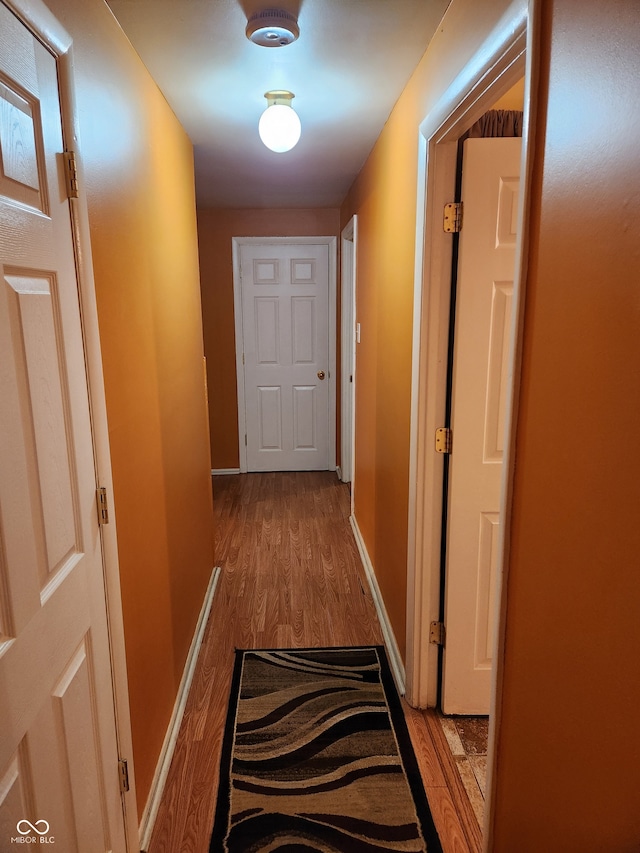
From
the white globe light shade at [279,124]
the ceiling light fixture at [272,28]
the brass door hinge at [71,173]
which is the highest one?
the ceiling light fixture at [272,28]

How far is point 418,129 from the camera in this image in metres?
1.90

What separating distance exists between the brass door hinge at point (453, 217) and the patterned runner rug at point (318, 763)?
5.88ft

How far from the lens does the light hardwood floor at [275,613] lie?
1.71 metres

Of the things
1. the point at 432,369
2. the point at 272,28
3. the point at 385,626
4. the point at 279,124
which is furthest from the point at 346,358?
the point at 272,28

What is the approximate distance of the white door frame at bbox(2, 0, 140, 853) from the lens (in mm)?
1068

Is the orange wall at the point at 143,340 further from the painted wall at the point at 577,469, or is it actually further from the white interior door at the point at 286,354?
the white interior door at the point at 286,354

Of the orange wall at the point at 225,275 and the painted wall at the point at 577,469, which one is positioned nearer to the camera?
the painted wall at the point at 577,469

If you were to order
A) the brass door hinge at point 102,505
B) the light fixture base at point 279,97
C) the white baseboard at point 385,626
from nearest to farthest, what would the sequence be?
the brass door hinge at point 102,505 < the light fixture base at point 279,97 < the white baseboard at point 385,626

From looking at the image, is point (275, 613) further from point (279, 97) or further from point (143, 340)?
point (279, 97)

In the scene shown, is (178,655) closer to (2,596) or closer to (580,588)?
(2,596)

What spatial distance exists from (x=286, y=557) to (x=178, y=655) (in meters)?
1.37

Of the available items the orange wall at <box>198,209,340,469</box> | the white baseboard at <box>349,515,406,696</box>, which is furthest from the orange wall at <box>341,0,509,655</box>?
the orange wall at <box>198,209,340,469</box>

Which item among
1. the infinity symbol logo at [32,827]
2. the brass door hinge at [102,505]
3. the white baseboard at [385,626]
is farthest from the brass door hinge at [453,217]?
the infinity symbol logo at [32,827]

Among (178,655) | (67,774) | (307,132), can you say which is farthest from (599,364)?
(307,132)
